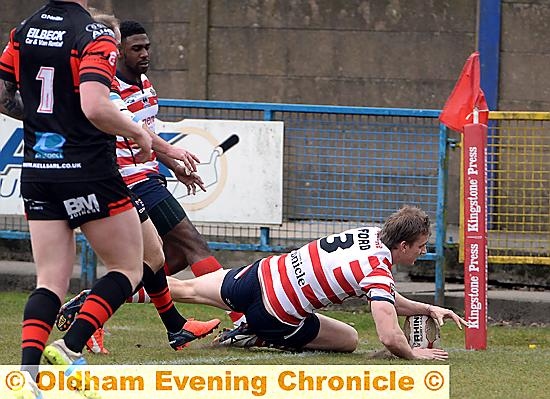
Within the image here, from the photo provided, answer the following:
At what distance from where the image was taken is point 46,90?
515 cm

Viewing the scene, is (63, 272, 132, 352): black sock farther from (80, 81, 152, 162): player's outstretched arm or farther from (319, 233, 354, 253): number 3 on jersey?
(319, 233, 354, 253): number 3 on jersey

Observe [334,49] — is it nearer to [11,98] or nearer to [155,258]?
[155,258]

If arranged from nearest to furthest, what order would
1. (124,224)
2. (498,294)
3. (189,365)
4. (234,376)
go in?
(124,224), (234,376), (189,365), (498,294)

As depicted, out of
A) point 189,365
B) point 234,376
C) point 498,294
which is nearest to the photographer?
point 234,376

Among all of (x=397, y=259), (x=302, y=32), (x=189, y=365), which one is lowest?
(x=189, y=365)

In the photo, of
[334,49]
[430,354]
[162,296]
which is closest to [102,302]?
[162,296]

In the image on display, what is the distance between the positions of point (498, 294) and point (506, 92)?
243 cm

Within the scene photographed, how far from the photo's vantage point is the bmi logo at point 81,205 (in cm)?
516

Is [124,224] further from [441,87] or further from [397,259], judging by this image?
[441,87]

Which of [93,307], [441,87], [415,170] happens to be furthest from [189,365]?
[441,87]

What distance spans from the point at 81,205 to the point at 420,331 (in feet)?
7.51

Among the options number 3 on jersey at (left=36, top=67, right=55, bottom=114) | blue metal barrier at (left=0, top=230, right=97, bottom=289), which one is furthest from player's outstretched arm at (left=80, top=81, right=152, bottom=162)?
blue metal barrier at (left=0, top=230, right=97, bottom=289)

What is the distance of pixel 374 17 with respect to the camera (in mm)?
11555

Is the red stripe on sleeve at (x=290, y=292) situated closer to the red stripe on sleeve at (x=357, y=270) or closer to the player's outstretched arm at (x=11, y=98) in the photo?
the red stripe on sleeve at (x=357, y=270)
